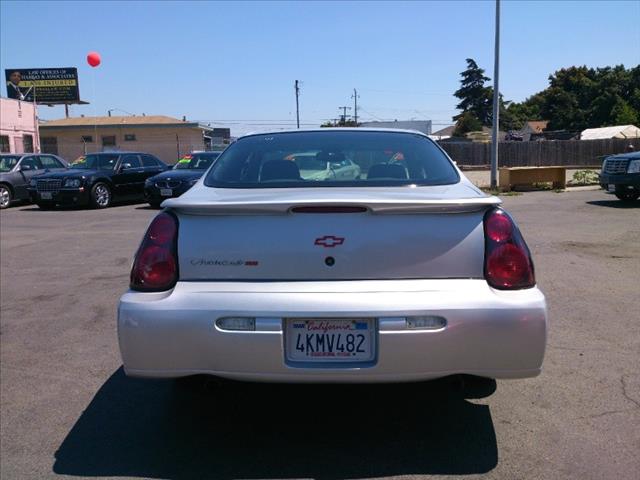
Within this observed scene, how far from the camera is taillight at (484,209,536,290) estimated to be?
9.92ft

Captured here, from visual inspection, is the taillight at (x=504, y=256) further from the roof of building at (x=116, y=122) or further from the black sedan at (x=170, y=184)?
the roof of building at (x=116, y=122)

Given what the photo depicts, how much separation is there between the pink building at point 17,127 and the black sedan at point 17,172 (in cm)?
1667

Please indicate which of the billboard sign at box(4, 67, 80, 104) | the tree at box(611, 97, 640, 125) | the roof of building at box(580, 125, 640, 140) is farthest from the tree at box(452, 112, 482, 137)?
the billboard sign at box(4, 67, 80, 104)

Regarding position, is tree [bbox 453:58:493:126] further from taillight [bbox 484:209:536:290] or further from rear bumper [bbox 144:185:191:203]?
taillight [bbox 484:209:536:290]

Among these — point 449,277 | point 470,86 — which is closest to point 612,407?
point 449,277

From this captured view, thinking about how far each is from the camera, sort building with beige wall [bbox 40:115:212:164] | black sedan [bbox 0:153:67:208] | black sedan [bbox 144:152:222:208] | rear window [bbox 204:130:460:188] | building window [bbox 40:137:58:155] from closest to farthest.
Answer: rear window [bbox 204:130:460:188] < black sedan [bbox 144:152:222:208] < black sedan [bbox 0:153:67:208] < building with beige wall [bbox 40:115:212:164] < building window [bbox 40:137:58:155]

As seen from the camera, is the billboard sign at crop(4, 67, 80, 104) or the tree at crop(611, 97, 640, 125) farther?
the tree at crop(611, 97, 640, 125)

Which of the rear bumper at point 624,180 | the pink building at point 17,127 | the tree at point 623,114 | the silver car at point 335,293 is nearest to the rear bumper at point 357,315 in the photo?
the silver car at point 335,293

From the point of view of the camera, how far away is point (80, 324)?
562 centimetres

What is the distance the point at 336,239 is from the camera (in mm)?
2994

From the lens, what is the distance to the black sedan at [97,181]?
16.8 meters

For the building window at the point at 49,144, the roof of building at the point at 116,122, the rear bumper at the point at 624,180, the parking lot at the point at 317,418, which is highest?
the roof of building at the point at 116,122

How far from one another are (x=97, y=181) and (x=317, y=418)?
600 inches

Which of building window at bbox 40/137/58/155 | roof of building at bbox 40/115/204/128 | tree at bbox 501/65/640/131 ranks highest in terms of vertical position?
tree at bbox 501/65/640/131
